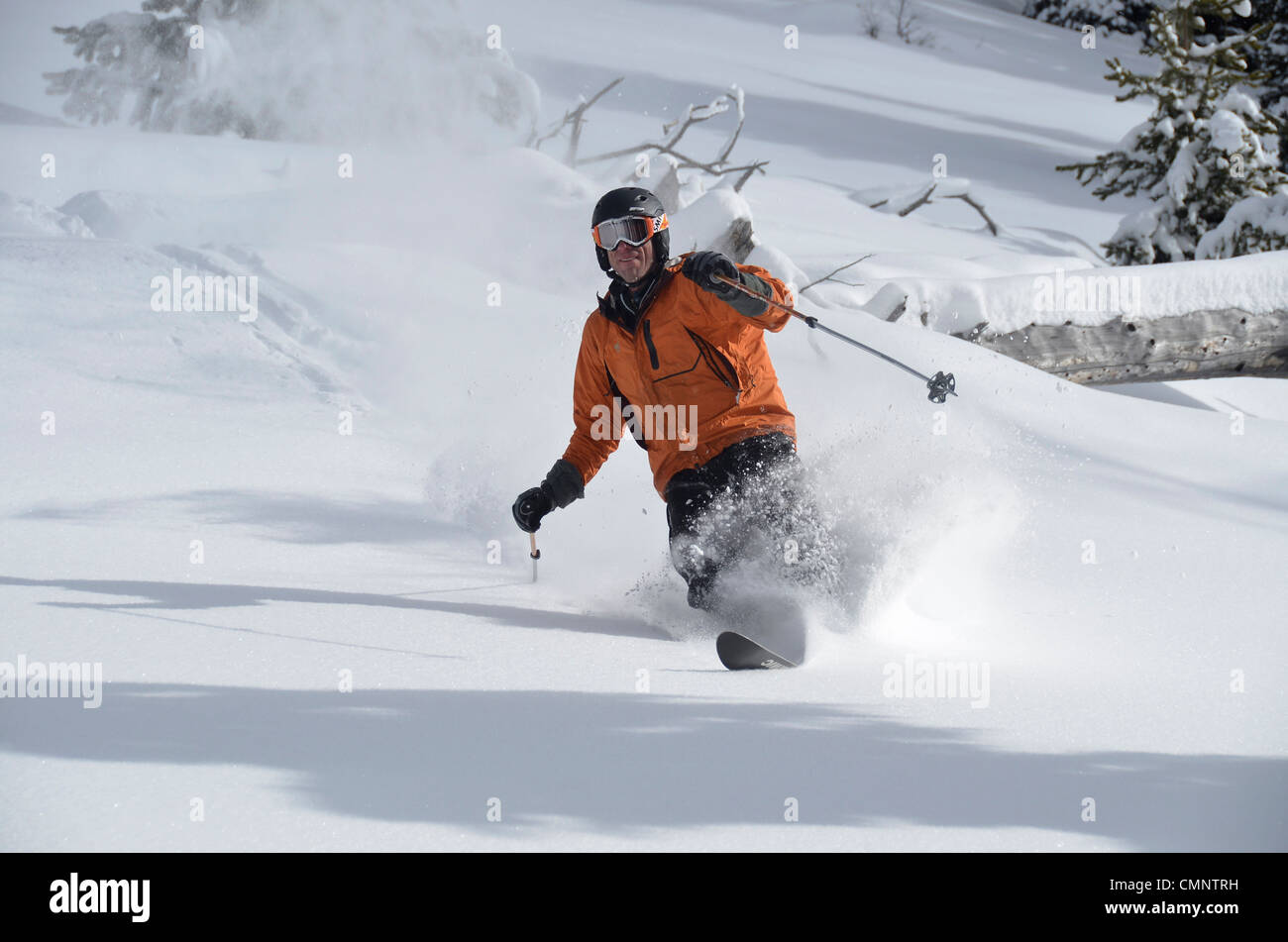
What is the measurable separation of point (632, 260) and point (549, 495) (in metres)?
0.95

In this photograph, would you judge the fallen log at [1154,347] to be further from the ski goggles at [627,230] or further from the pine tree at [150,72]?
the pine tree at [150,72]

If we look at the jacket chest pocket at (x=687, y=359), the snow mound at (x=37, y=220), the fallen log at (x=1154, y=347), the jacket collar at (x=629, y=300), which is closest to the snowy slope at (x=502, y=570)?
the snow mound at (x=37, y=220)

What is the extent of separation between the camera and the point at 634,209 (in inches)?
158

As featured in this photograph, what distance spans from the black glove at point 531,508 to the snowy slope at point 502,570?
0.28 m

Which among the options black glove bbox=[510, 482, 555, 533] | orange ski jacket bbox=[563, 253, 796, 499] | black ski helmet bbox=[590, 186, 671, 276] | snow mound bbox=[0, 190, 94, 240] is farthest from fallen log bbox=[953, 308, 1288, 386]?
snow mound bbox=[0, 190, 94, 240]

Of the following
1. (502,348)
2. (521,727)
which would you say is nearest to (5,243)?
(502,348)

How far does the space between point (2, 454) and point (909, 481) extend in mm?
3972

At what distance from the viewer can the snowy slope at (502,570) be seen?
2215 millimetres

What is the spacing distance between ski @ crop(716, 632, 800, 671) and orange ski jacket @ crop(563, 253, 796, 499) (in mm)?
1068

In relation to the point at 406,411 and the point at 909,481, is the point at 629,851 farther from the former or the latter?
the point at 406,411

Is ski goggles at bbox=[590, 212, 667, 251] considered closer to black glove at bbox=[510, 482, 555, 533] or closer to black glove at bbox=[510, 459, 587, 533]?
black glove at bbox=[510, 459, 587, 533]

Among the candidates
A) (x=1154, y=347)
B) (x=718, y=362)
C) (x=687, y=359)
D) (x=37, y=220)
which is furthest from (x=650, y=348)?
(x=37, y=220)

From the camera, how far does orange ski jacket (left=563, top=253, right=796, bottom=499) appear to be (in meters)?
4.02

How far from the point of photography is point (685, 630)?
3.80 m
